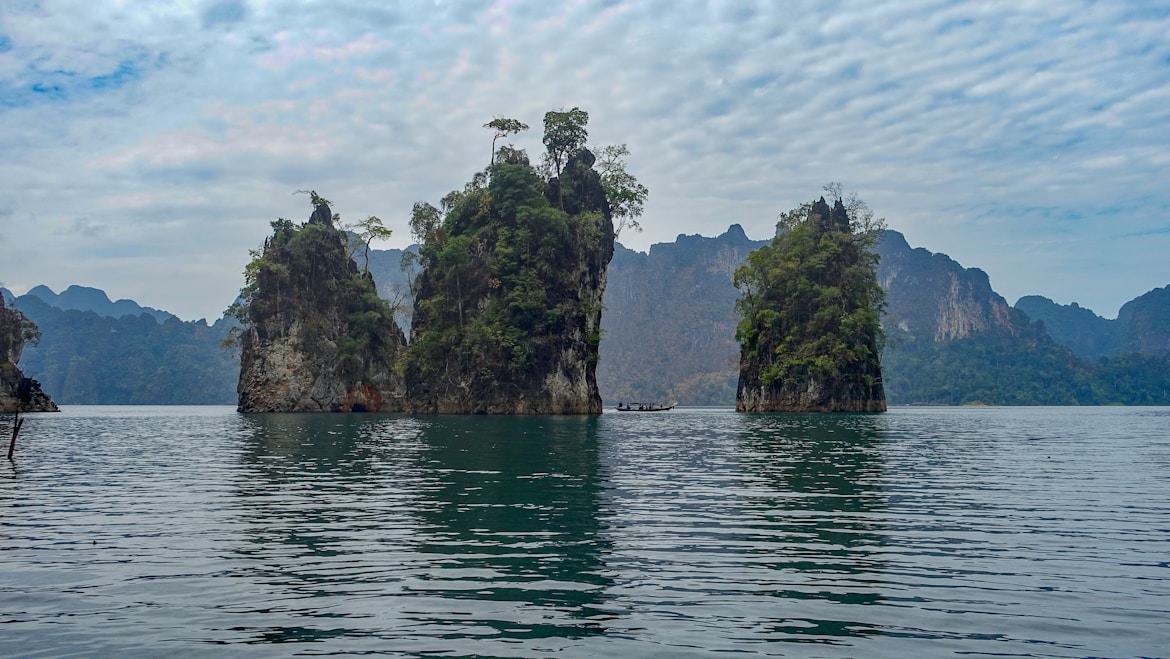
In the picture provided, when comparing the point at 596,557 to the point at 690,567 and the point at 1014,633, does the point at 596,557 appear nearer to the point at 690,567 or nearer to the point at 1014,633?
the point at 690,567

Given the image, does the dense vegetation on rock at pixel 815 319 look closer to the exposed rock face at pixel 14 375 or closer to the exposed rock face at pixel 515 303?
the exposed rock face at pixel 515 303

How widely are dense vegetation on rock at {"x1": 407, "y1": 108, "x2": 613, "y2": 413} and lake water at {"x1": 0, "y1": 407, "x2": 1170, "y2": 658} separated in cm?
6658

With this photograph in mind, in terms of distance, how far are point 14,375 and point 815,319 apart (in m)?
95.8

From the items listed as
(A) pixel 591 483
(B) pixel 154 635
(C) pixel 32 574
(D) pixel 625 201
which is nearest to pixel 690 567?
(B) pixel 154 635

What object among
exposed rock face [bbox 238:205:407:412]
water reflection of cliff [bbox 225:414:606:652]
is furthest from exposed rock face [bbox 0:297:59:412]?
water reflection of cliff [bbox 225:414:606:652]

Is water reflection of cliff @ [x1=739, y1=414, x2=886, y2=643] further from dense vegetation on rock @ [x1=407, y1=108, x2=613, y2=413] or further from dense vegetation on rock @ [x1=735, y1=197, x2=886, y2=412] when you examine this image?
dense vegetation on rock @ [x1=735, y1=197, x2=886, y2=412]

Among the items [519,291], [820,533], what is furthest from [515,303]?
[820,533]

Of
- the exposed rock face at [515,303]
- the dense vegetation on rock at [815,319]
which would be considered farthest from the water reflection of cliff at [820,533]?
the dense vegetation on rock at [815,319]

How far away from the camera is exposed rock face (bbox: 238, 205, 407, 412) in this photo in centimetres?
11119

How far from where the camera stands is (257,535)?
16.4m

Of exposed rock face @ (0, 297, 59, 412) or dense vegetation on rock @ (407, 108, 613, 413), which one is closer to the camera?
dense vegetation on rock @ (407, 108, 613, 413)

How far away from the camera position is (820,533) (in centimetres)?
1639

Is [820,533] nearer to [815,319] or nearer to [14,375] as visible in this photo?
[815,319]

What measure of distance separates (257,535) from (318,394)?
9977 centimetres
